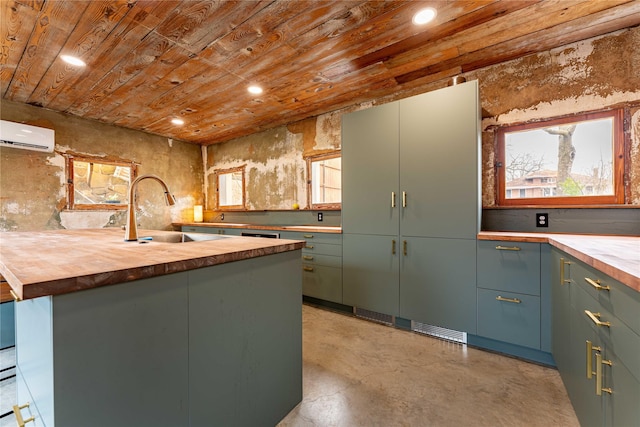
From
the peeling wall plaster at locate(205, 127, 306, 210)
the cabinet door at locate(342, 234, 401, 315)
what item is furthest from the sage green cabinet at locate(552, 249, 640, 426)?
the peeling wall plaster at locate(205, 127, 306, 210)

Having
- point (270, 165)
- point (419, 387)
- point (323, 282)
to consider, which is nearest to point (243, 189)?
point (270, 165)

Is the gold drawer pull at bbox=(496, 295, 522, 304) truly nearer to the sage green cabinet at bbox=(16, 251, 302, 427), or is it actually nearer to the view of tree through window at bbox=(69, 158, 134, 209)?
the sage green cabinet at bbox=(16, 251, 302, 427)

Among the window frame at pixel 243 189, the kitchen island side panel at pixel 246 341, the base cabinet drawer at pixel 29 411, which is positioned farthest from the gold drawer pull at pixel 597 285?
the window frame at pixel 243 189

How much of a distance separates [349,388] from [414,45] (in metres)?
2.60

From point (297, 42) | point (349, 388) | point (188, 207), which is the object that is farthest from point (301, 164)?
point (349, 388)

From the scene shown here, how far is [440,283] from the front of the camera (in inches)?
91.1

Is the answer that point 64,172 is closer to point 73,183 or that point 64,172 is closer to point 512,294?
point 73,183

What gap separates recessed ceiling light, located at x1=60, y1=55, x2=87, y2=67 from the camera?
90.7 inches

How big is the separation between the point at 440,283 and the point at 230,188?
13.2 ft

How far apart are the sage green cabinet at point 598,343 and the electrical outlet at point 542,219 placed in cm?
76

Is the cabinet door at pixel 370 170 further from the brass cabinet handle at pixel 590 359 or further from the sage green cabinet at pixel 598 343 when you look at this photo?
the brass cabinet handle at pixel 590 359

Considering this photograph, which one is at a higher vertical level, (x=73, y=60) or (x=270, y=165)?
(x=73, y=60)

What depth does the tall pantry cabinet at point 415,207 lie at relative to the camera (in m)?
2.20

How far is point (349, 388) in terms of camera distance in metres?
1.71
